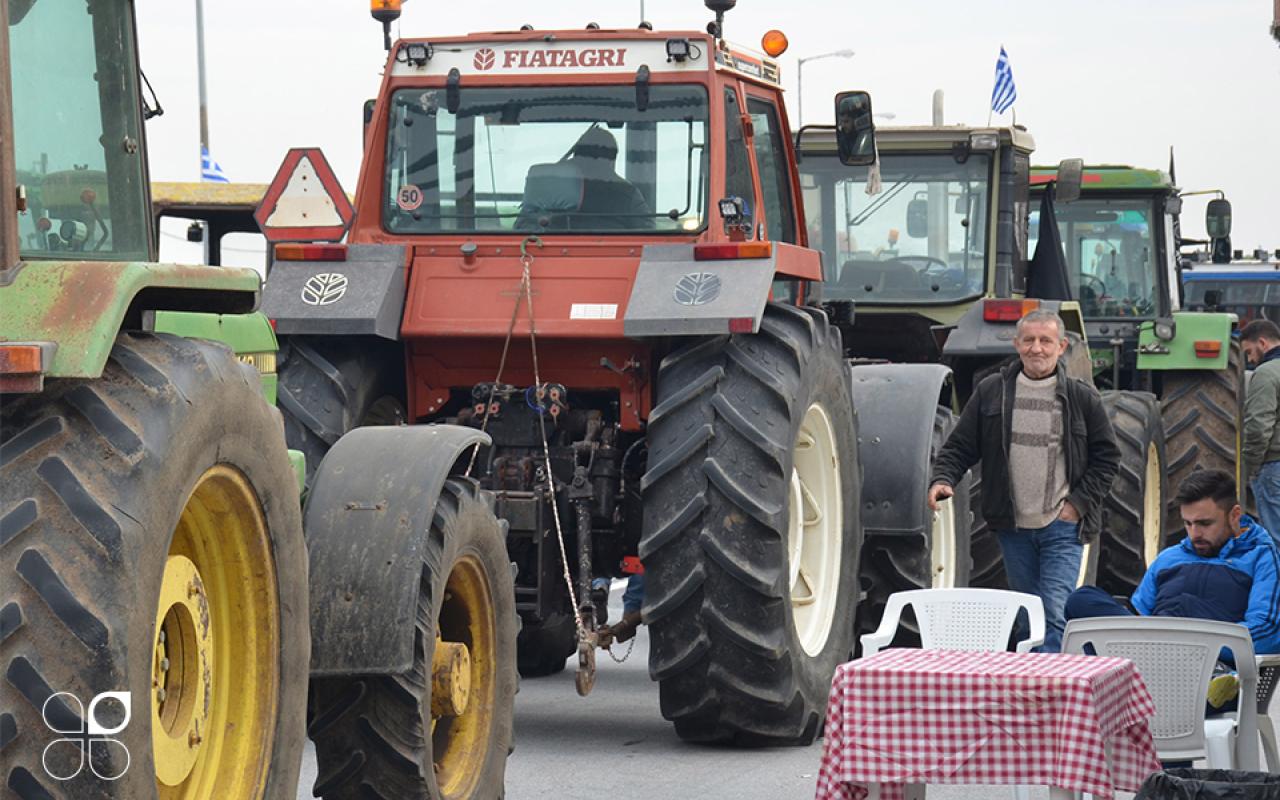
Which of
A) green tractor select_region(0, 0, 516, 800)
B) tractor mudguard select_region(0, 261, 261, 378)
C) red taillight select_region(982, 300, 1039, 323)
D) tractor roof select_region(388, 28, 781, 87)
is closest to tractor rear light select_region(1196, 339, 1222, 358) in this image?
red taillight select_region(982, 300, 1039, 323)

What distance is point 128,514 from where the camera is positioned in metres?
4.22

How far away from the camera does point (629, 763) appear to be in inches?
326

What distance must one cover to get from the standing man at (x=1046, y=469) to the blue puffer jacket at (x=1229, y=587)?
1.42 metres

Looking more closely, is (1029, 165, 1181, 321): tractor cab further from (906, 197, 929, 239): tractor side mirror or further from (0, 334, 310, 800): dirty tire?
(0, 334, 310, 800): dirty tire

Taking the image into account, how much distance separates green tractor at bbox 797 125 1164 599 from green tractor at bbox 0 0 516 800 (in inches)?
233

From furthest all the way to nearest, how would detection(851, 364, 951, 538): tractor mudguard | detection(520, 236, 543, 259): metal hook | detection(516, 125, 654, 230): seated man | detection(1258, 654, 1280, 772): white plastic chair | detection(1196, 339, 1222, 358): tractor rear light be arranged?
detection(1196, 339, 1222, 358): tractor rear light
detection(851, 364, 951, 538): tractor mudguard
detection(516, 125, 654, 230): seated man
detection(520, 236, 543, 259): metal hook
detection(1258, 654, 1280, 772): white plastic chair

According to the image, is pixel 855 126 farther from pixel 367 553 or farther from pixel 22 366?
pixel 22 366

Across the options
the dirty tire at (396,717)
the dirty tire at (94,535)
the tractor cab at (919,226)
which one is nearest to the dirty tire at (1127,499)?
the tractor cab at (919,226)

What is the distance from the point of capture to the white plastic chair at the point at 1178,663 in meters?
6.38

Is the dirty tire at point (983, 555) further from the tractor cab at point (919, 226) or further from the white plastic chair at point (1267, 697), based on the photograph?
the white plastic chair at point (1267, 697)

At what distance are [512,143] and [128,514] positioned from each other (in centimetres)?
488

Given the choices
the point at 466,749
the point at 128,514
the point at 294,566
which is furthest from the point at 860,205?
the point at 128,514

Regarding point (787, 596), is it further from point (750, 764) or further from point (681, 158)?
point (681, 158)

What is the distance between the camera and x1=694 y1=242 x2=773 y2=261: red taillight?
8.29 m
